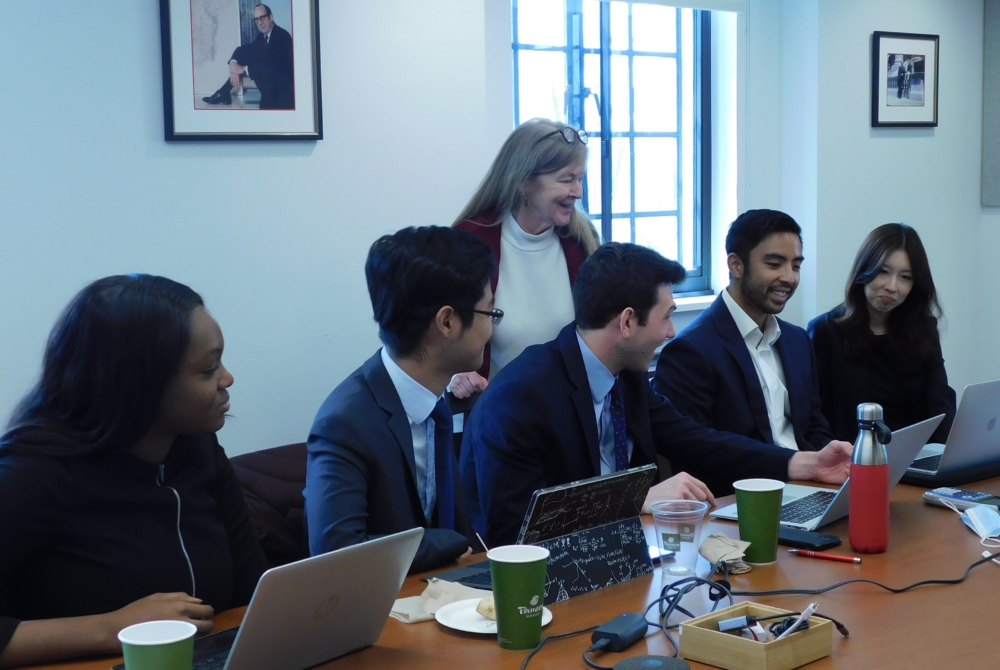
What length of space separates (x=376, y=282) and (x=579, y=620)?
2.69ft

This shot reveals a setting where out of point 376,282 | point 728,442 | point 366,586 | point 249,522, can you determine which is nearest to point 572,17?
point 728,442

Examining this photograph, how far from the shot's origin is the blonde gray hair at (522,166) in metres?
3.01

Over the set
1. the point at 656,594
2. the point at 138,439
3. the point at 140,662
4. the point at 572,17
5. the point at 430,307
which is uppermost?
the point at 572,17

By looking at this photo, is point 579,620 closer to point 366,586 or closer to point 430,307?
point 366,586

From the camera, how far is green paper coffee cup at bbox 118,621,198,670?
1.13 meters

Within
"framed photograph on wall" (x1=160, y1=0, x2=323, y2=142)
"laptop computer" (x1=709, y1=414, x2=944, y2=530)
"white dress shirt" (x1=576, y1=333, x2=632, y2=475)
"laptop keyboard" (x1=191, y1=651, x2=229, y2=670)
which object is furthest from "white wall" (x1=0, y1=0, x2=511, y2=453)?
"laptop keyboard" (x1=191, y1=651, x2=229, y2=670)

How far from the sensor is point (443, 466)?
2.04m

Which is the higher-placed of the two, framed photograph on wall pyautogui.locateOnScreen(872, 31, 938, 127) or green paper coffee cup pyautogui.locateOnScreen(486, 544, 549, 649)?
framed photograph on wall pyautogui.locateOnScreen(872, 31, 938, 127)

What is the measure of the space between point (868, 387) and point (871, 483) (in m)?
1.65

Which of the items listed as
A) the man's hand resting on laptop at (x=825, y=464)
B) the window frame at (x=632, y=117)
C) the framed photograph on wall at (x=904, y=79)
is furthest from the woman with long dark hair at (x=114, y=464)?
the framed photograph on wall at (x=904, y=79)

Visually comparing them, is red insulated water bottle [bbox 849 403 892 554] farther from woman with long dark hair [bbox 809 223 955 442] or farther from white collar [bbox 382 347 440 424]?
woman with long dark hair [bbox 809 223 955 442]

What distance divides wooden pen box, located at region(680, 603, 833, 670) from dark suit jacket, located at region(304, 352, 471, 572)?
54 cm

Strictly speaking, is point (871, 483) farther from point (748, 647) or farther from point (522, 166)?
point (522, 166)

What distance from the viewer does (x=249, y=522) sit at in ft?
6.13
